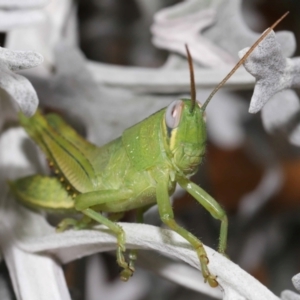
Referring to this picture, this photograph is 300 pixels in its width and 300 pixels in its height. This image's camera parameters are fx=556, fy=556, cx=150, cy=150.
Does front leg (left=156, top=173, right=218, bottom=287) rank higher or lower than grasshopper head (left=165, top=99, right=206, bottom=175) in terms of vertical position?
lower

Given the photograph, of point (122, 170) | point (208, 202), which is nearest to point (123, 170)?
point (122, 170)

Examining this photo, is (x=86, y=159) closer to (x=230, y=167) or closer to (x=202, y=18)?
(x=202, y=18)

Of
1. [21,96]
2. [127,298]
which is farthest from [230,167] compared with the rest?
[21,96]

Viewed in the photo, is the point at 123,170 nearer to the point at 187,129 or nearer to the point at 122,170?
the point at 122,170

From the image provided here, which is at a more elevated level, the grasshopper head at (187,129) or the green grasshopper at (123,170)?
the grasshopper head at (187,129)

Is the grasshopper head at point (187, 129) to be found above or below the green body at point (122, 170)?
above
